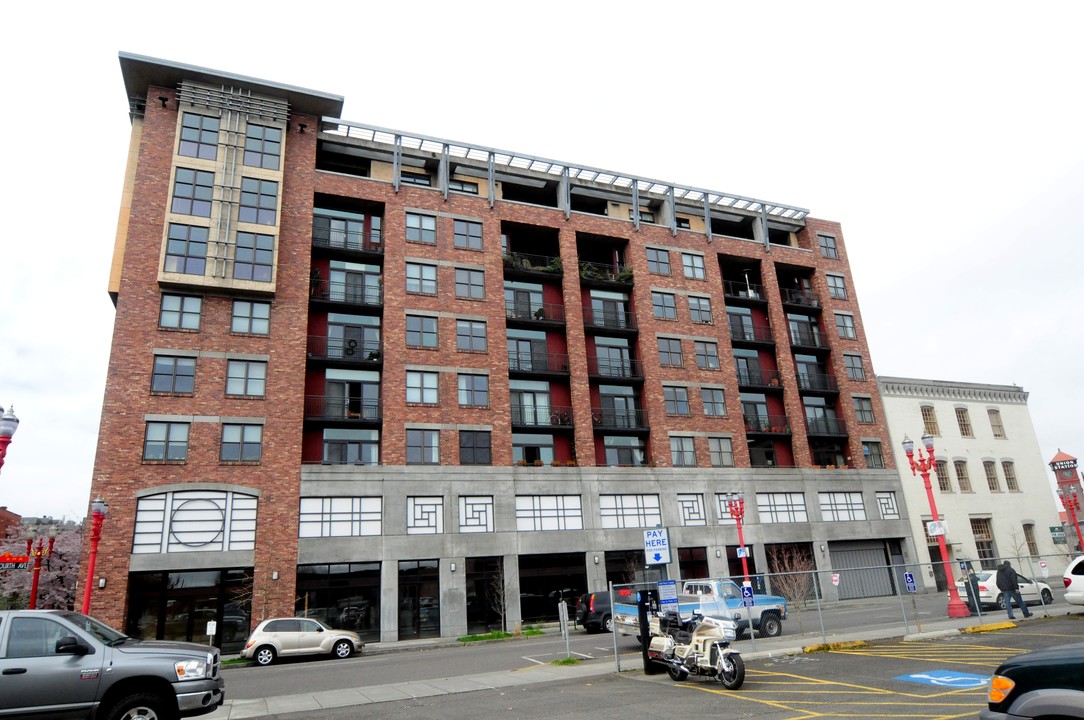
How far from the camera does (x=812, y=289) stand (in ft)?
167

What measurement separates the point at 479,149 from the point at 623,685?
1348 inches

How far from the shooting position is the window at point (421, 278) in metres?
38.4

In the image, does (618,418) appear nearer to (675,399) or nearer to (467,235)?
(675,399)

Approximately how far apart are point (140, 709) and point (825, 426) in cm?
4478

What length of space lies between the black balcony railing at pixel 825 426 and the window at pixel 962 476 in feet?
28.5

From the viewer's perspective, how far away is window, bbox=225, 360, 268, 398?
33094 millimetres

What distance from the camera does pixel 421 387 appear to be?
36688 mm

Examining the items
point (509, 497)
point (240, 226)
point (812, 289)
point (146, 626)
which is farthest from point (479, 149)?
point (146, 626)

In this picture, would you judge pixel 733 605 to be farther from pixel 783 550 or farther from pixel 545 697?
pixel 783 550

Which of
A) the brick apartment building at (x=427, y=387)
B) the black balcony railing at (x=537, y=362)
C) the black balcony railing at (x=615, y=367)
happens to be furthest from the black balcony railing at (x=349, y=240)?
the black balcony railing at (x=615, y=367)

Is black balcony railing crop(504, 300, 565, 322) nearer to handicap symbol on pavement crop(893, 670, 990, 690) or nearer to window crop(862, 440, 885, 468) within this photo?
window crop(862, 440, 885, 468)

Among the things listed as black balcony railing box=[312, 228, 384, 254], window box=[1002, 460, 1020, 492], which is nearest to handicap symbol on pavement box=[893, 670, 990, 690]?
black balcony railing box=[312, 228, 384, 254]

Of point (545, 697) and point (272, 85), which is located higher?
point (272, 85)

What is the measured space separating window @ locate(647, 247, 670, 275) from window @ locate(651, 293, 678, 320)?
1.66 meters
